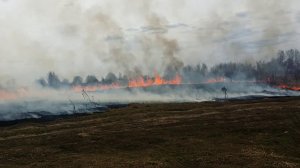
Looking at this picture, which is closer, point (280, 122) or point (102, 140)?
point (102, 140)

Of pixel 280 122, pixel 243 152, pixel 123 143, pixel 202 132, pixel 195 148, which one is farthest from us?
pixel 280 122

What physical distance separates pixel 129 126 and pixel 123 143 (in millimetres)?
26134

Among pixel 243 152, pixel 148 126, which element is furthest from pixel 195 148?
pixel 148 126

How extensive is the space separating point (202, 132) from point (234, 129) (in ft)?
26.5

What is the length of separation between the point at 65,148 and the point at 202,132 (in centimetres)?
3256

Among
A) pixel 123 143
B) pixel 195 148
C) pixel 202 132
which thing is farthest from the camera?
pixel 202 132

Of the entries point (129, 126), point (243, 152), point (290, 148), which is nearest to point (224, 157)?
point (243, 152)

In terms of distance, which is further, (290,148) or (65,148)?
(65,148)

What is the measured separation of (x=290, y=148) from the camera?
66.8 metres

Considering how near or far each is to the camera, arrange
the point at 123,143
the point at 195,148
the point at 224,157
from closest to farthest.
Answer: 1. the point at 224,157
2. the point at 195,148
3. the point at 123,143

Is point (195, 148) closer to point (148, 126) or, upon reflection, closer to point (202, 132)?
point (202, 132)

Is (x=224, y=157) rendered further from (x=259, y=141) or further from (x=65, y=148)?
(x=65, y=148)

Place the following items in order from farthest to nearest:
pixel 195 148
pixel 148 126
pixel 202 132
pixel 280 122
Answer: pixel 148 126 < pixel 280 122 < pixel 202 132 < pixel 195 148

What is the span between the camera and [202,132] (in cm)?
8700
